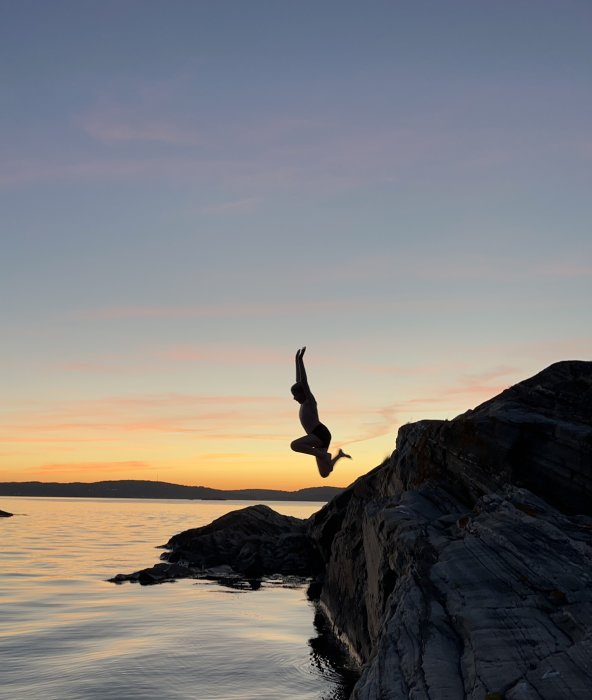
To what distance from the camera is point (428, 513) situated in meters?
14.6

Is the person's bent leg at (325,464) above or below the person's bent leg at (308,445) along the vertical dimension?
below

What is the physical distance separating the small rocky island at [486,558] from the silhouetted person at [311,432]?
6.15ft

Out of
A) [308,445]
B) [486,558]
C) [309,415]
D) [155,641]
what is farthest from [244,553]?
[486,558]

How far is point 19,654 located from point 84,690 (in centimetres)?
429

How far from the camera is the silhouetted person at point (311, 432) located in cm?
1409

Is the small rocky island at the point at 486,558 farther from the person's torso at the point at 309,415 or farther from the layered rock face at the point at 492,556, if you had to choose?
the person's torso at the point at 309,415

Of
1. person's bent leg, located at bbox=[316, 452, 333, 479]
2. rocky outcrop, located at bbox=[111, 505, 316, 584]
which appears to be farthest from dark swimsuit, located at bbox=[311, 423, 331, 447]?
rocky outcrop, located at bbox=[111, 505, 316, 584]

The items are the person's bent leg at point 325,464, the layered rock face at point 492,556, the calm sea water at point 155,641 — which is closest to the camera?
the layered rock face at point 492,556

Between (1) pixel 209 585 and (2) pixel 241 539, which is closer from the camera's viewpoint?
(1) pixel 209 585

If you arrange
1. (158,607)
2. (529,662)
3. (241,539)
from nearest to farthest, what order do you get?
(529,662), (158,607), (241,539)

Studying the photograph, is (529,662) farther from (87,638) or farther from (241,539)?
(241,539)

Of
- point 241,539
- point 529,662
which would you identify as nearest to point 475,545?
point 529,662

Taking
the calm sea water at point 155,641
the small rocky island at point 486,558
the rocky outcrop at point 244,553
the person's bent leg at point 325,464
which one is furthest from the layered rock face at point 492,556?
the rocky outcrop at point 244,553

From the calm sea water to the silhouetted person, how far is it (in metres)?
6.23
